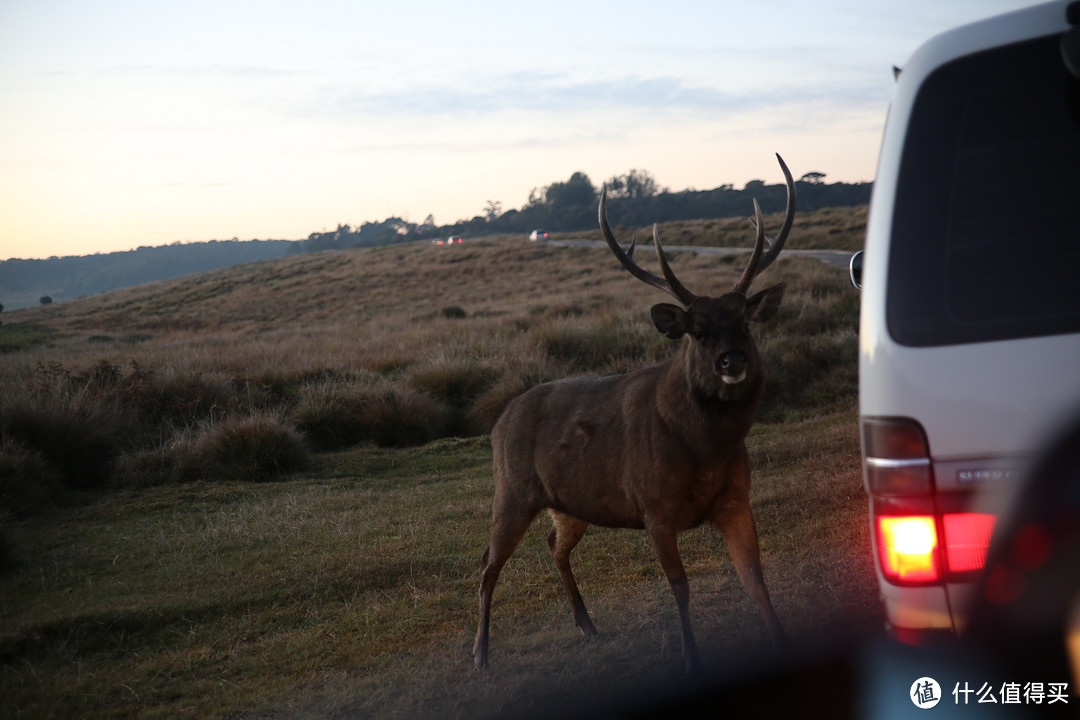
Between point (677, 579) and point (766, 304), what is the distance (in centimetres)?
156

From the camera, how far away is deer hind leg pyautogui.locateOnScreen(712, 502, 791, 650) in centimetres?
443

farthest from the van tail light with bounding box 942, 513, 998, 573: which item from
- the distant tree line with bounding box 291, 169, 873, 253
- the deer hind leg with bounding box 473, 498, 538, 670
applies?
the distant tree line with bounding box 291, 169, 873, 253

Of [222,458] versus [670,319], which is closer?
[670,319]

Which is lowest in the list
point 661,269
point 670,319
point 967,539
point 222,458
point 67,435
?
point 222,458

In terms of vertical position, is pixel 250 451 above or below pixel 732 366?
below

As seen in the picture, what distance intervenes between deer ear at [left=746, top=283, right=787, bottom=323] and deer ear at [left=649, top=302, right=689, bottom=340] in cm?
36

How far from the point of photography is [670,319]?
4.67 meters

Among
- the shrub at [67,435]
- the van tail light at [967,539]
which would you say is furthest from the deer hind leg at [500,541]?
the shrub at [67,435]

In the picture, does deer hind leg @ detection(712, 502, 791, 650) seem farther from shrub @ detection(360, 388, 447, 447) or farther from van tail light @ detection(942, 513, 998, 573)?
shrub @ detection(360, 388, 447, 447)

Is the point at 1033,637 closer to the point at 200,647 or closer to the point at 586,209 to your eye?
the point at 200,647

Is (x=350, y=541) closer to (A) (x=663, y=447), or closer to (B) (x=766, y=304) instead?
(A) (x=663, y=447)

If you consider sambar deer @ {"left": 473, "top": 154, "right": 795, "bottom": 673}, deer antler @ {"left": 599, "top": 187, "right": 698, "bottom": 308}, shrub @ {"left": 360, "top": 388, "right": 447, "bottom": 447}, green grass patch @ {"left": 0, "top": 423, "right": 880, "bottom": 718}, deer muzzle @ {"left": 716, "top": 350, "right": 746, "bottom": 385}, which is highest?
deer antler @ {"left": 599, "top": 187, "right": 698, "bottom": 308}

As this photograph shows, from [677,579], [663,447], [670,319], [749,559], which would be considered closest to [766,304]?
[670,319]

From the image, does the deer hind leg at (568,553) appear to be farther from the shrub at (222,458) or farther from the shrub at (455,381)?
the shrub at (455,381)
